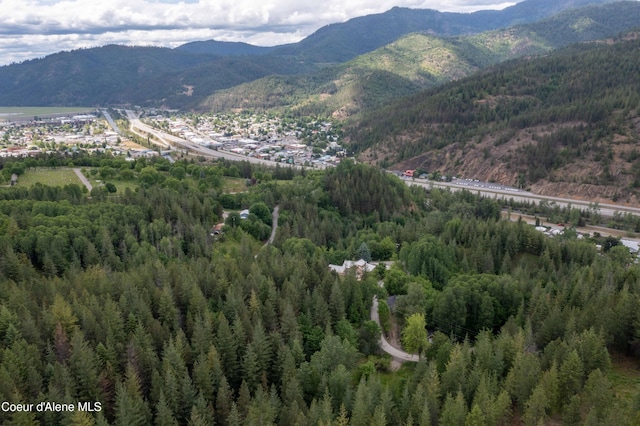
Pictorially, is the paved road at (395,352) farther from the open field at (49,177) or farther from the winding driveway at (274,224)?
the open field at (49,177)

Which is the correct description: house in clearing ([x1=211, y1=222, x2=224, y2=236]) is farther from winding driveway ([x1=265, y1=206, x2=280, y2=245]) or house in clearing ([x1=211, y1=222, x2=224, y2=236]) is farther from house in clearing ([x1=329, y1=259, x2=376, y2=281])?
house in clearing ([x1=329, y1=259, x2=376, y2=281])

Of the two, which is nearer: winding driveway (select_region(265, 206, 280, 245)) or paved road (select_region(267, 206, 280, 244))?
paved road (select_region(267, 206, 280, 244))

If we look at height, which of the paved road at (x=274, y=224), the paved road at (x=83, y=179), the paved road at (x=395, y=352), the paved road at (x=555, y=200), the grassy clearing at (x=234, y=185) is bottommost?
the paved road at (x=555, y=200)

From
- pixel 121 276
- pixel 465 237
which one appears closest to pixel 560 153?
pixel 465 237

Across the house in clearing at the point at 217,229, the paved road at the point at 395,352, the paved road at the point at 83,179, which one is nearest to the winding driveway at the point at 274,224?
the house in clearing at the point at 217,229

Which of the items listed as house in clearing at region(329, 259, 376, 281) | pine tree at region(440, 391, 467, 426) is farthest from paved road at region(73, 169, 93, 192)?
pine tree at region(440, 391, 467, 426)

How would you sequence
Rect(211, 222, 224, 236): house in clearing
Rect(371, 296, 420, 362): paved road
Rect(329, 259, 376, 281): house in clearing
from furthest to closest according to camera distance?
Rect(211, 222, 224, 236): house in clearing
Rect(329, 259, 376, 281): house in clearing
Rect(371, 296, 420, 362): paved road
